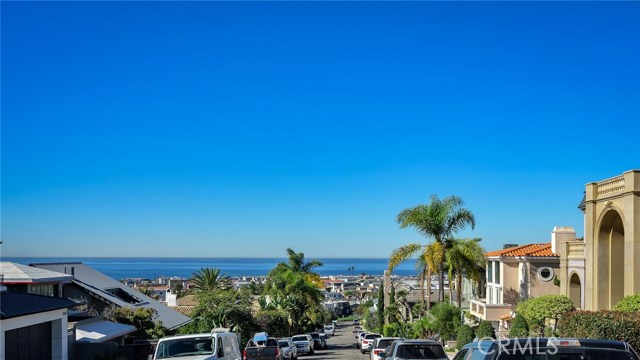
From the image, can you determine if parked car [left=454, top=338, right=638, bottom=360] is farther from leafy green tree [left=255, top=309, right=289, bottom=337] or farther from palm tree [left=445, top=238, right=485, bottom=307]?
leafy green tree [left=255, top=309, right=289, bottom=337]

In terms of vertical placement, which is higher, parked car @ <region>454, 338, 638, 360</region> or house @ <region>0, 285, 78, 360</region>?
parked car @ <region>454, 338, 638, 360</region>

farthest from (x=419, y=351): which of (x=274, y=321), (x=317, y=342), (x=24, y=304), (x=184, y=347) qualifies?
(x=274, y=321)

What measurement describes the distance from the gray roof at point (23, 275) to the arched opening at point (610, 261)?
23257 mm

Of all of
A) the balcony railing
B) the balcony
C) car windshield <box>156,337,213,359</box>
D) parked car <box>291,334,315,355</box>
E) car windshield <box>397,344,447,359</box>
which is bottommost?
parked car <box>291,334,315,355</box>

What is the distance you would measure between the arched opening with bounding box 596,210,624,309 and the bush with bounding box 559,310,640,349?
9741mm

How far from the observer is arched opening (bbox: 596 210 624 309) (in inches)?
1196

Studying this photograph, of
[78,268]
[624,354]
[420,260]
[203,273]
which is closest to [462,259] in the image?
[420,260]

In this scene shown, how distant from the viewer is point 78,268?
44.6 metres

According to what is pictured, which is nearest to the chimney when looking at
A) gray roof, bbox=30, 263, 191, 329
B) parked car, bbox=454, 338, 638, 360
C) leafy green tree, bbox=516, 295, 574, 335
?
leafy green tree, bbox=516, 295, 574, 335

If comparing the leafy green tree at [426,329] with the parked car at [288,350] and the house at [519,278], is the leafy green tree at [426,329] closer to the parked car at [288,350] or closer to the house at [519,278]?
the house at [519,278]

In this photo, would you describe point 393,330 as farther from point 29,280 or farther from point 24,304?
point 24,304

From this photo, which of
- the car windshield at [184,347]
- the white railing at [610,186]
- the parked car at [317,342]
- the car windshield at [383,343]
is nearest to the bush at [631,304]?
the white railing at [610,186]

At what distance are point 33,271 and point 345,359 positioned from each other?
17.5 metres

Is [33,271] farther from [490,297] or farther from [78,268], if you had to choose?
[490,297]
